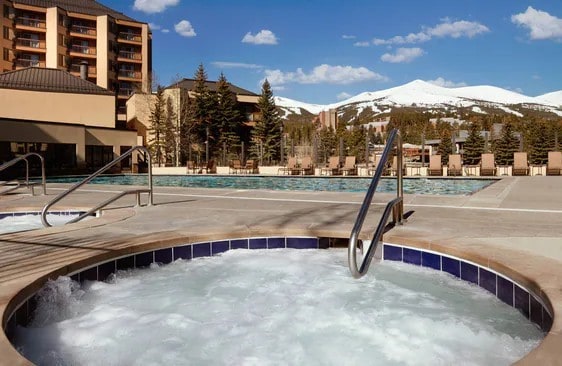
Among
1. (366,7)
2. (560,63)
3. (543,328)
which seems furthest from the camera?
(560,63)

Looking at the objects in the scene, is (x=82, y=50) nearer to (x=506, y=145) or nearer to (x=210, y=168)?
(x=210, y=168)

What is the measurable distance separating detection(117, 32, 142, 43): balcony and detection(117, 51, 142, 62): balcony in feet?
4.12

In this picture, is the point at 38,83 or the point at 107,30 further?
the point at 107,30

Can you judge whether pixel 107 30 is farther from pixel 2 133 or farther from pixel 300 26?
pixel 2 133

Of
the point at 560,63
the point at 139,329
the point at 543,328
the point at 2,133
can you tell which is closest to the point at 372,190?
the point at 543,328

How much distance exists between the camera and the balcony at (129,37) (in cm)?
4566

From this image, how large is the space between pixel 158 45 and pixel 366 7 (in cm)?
2717

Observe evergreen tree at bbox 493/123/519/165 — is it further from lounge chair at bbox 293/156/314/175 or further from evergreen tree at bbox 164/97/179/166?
evergreen tree at bbox 164/97/179/166

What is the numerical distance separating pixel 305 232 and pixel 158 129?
104 ft

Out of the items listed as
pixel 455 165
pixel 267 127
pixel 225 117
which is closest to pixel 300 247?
pixel 455 165

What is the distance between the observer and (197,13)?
46812mm

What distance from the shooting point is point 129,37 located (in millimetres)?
46000

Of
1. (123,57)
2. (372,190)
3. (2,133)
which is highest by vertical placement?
(123,57)

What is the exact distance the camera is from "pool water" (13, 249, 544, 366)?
281cm
